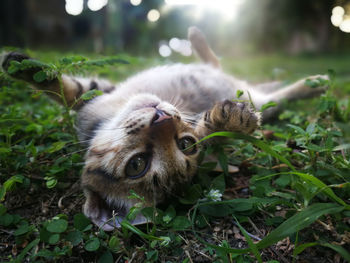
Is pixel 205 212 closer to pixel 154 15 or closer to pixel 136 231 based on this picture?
pixel 136 231

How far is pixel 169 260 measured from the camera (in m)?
1.38

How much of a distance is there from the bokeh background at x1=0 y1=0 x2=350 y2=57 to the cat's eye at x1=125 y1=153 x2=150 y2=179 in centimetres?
1041

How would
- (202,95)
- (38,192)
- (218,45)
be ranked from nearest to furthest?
(38,192)
(202,95)
(218,45)

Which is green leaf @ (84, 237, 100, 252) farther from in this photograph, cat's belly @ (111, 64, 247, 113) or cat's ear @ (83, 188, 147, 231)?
cat's belly @ (111, 64, 247, 113)

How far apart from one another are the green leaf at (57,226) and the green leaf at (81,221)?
0.07 meters

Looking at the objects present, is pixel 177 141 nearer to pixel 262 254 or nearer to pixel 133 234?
pixel 133 234

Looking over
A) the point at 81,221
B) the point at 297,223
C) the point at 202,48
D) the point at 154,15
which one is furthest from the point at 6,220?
the point at 154,15

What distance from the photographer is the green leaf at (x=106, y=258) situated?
1.34 metres

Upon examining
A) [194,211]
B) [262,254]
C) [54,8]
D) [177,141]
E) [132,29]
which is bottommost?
[262,254]

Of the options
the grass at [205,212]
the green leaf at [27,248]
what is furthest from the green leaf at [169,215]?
the green leaf at [27,248]

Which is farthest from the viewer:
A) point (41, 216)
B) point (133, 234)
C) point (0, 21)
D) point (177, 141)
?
point (0, 21)

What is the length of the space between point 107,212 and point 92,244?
32cm

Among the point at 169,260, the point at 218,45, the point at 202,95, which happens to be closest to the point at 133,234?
the point at 169,260

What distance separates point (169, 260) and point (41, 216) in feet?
2.77
